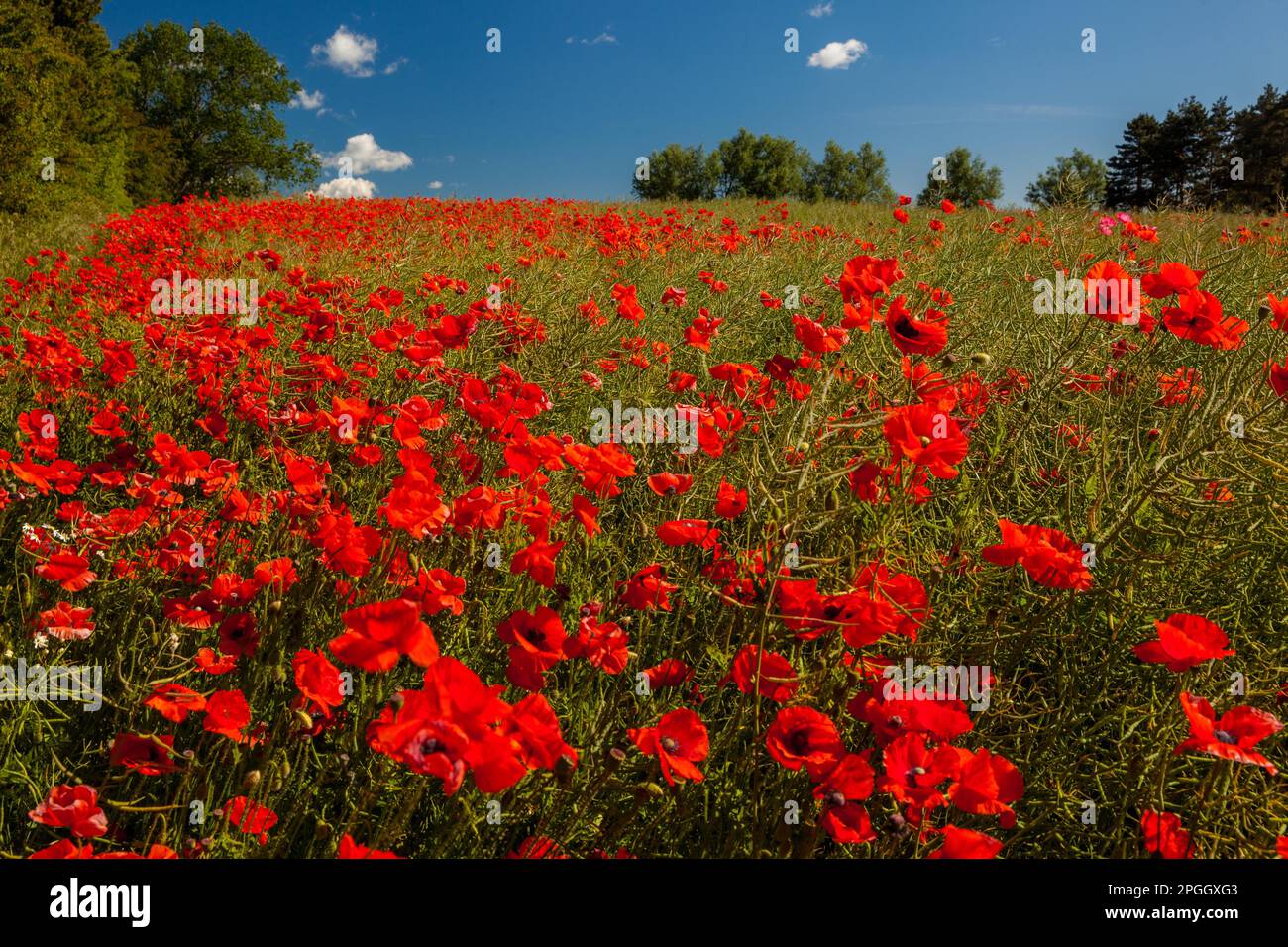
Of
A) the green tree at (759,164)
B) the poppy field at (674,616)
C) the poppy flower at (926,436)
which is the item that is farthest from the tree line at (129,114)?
the green tree at (759,164)

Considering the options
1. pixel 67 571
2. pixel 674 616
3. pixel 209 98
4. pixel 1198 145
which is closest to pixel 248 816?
pixel 67 571

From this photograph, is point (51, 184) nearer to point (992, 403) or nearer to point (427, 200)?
point (427, 200)

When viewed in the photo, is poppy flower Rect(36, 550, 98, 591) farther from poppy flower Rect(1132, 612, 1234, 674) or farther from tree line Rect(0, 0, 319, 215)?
tree line Rect(0, 0, 319, 215)

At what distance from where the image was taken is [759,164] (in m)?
43.2

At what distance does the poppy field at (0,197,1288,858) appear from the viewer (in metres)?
1.11

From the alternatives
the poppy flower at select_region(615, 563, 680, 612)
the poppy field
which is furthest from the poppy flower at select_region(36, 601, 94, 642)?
the poppy flower at select_region(615, 563, 680, 612)

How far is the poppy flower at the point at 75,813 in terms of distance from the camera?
1067mm

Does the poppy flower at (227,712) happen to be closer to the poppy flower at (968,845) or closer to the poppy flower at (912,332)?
the poppy flower at (968,845)

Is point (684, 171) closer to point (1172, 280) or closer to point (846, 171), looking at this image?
point (846, 171)

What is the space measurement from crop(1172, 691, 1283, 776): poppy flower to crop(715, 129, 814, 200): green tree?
44.7 meters

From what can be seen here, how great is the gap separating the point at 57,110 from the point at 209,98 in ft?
69.5
